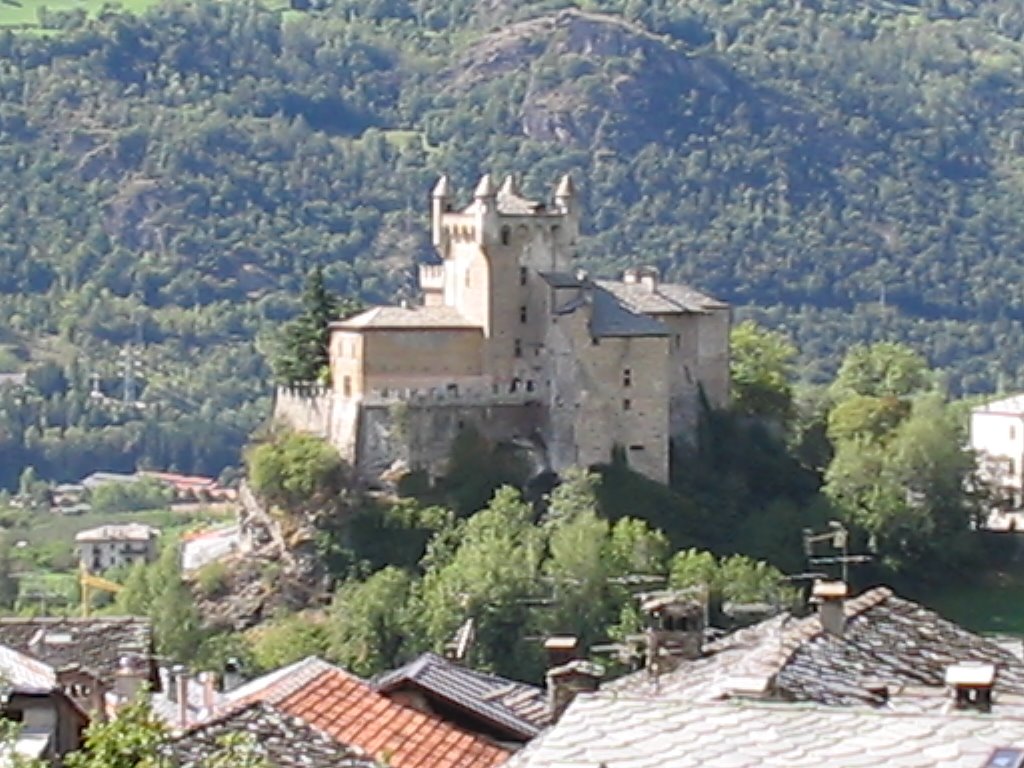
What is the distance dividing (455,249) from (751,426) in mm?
9898

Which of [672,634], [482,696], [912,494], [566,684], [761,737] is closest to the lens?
[761,737]

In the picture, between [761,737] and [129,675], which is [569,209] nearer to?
[129,675]

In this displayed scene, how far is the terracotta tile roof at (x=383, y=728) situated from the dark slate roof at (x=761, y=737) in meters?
6.37

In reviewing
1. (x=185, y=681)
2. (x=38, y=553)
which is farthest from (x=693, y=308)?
(x=38, y=553)

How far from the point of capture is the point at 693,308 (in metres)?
102

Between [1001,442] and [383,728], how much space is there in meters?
113

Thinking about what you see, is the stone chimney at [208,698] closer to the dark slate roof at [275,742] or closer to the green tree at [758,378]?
the dark slate roof at [275,742]

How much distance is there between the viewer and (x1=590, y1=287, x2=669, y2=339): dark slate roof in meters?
97.1

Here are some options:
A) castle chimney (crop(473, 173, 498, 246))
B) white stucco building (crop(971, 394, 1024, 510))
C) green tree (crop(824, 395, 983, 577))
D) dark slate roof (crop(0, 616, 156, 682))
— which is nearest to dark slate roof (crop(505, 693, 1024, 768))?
dark slate roof (crop(0, 616, 156, 682))

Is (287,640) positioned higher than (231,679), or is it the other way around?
(231,679)

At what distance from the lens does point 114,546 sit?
579ft

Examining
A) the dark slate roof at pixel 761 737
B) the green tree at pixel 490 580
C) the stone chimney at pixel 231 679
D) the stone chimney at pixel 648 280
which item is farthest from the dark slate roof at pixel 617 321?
the dark slate roof at pixel 761 737

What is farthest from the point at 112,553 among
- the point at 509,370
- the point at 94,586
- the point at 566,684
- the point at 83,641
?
the point at 566,684

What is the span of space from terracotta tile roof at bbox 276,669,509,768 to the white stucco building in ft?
311
